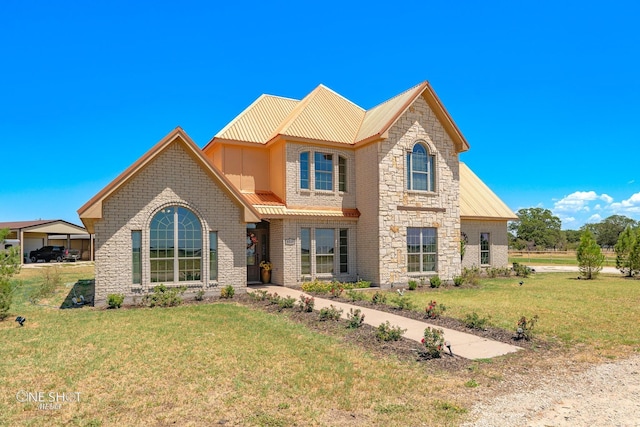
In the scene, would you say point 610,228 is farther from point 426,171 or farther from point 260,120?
point 260,120

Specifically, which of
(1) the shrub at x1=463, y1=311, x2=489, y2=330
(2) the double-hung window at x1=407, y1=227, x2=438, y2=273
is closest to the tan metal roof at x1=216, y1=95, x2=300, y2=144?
(2) the double-hung window at x1=407, y1=227, x2=438, y2=273

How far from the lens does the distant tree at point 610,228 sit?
302ft

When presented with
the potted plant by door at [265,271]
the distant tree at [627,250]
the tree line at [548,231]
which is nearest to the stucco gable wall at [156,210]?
the potted plant by door at [265,271]

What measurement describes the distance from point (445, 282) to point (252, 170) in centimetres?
1067

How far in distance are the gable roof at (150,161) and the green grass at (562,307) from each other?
24.5 ft

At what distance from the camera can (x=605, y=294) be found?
17.0 meters

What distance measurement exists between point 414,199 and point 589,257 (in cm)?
1256

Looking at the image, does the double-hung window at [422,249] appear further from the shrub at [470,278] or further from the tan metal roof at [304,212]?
the tan metal roof at [304,212]

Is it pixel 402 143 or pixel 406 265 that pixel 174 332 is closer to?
pixel 406 265

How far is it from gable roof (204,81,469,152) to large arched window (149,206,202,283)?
18.0 feet

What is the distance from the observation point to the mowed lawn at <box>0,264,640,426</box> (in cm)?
541

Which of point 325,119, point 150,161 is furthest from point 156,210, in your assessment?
point 325,119

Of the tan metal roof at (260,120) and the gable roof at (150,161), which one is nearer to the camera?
the gable roof at (150,161)

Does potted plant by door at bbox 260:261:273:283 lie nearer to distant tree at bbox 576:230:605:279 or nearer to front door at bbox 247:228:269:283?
front door at bbox 247:228:269:283
